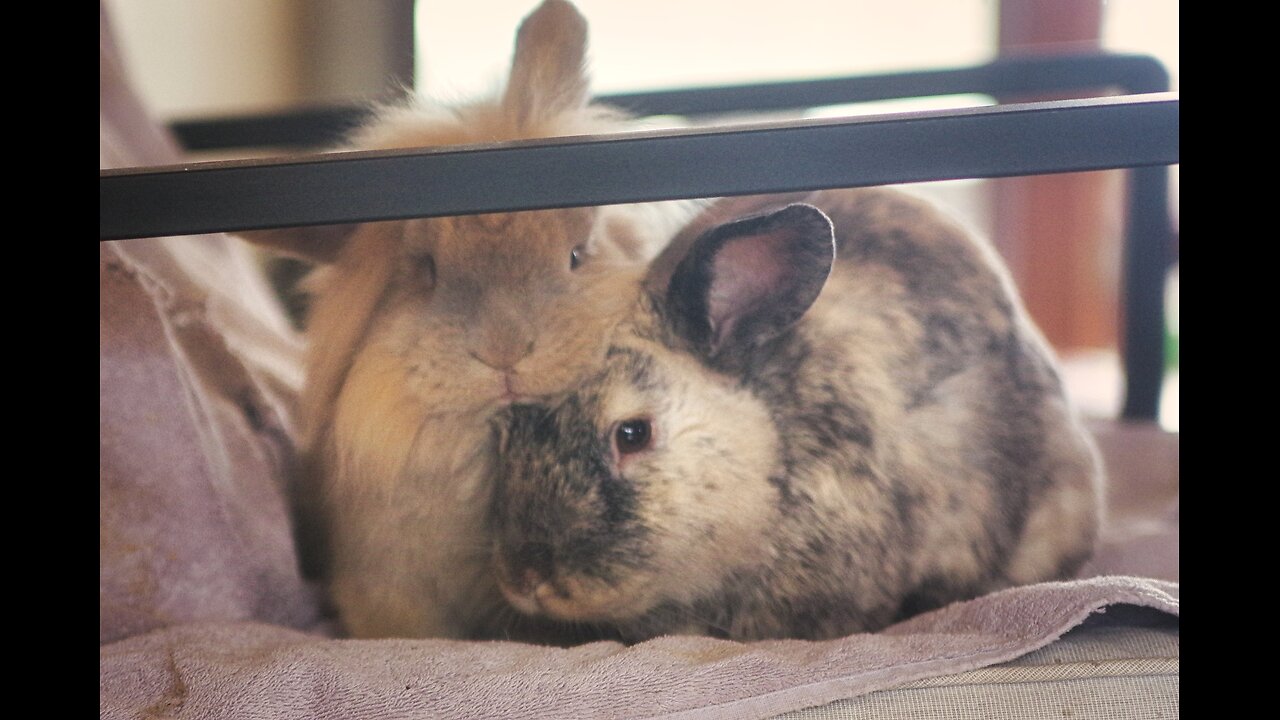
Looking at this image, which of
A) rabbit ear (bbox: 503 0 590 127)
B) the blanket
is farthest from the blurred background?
rabbit ear (bbox: 503 0 590 127)

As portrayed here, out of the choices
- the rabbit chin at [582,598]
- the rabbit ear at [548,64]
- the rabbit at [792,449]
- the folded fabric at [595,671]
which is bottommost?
the folded fabric at [595,671]

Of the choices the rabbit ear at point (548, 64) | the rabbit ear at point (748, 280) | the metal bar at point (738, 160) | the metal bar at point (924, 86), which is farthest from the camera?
the metal bar at point (924, 86)

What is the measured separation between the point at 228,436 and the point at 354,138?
0.33m

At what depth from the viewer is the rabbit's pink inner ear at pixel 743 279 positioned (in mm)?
805

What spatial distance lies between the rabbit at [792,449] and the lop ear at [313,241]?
0.26m

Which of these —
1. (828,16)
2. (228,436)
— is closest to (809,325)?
(228,436)

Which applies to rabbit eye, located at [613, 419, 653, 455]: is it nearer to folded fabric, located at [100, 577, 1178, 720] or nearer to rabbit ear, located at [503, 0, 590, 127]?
folded fabric, located at [100, 577, 1178, 720]

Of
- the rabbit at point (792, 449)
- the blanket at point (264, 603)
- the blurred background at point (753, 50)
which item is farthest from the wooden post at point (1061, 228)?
the rabbit at point (792, 449)

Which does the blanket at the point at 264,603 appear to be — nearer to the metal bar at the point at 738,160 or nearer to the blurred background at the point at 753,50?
the metal bar at the point at 738,160

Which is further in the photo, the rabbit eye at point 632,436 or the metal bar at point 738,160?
the rabbit eye at point 632,436

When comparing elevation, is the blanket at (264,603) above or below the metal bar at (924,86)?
below

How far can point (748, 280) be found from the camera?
2.71 feet

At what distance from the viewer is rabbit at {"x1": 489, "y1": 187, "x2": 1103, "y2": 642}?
806 mm
